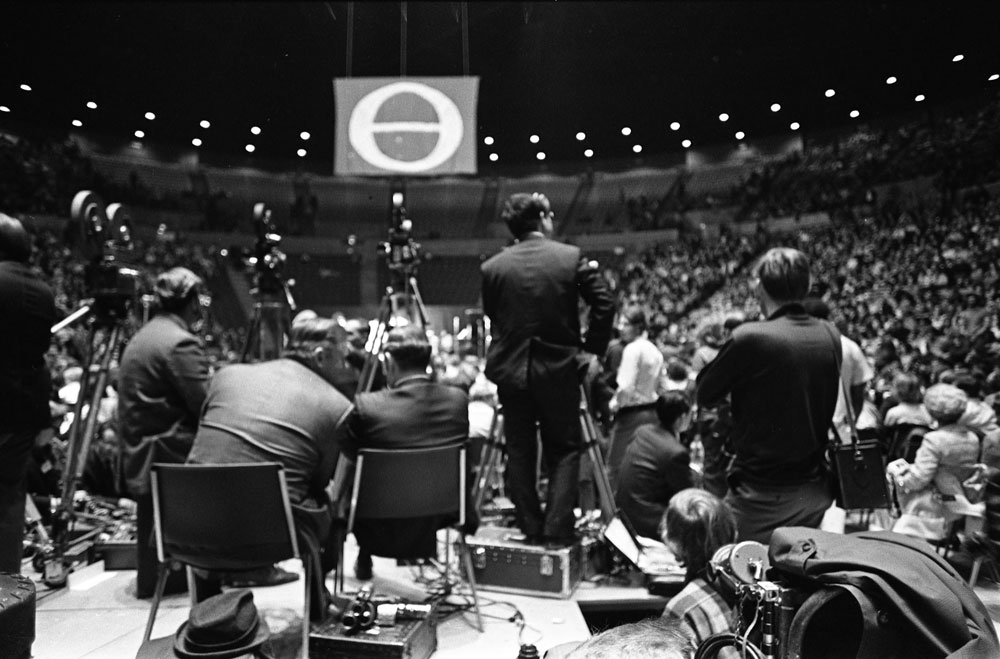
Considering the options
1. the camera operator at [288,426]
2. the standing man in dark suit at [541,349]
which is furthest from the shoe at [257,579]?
the standing man in dark suit at [541,349]

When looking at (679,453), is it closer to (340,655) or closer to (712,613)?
(712,613)

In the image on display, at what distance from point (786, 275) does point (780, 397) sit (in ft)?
1.32

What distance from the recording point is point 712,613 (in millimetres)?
1510

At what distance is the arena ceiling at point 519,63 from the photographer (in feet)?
8.30

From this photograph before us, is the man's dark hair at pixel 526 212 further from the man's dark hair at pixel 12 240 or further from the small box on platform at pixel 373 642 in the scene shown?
the man's dark hair at pixel 12 240

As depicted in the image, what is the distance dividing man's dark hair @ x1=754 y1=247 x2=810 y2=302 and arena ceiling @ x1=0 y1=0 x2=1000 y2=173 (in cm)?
93

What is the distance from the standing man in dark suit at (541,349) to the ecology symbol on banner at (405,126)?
146 inches

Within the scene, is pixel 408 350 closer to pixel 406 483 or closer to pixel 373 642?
pixel 406 483

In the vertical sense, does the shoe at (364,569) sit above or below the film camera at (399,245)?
below

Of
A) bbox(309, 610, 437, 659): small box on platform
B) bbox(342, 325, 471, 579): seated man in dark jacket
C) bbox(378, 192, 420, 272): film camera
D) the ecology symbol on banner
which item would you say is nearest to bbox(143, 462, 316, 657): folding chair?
bbox(309, 610, 437, 659): small box on platform

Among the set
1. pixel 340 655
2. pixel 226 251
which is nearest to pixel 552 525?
pixel 340 655

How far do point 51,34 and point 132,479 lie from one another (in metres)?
1.78

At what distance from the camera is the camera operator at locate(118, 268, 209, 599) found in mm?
2754

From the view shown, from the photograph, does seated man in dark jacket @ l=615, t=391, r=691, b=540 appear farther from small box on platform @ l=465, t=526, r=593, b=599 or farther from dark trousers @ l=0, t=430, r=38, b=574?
dark trousers @ l=0, t=430, r=38, b=574
